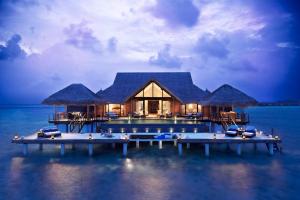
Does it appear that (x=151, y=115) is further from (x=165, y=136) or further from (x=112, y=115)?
(x=165, y=136)

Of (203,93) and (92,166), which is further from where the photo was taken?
(203,93)

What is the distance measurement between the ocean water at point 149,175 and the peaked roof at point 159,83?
696 centimetres

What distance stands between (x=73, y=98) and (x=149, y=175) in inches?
438

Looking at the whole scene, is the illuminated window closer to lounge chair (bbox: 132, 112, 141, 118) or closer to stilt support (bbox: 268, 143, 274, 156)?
lounge chair (bbox: 132, 112, 141, 118)

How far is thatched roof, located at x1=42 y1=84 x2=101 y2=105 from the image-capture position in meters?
21.1

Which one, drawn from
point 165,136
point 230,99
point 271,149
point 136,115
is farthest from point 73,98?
point 271,149

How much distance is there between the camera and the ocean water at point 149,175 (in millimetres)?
10594

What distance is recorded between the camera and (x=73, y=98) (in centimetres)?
2134

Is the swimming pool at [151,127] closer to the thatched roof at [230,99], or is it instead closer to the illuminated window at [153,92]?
the thatched roof at [230,99]

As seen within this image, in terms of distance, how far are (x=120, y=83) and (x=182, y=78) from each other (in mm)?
6586

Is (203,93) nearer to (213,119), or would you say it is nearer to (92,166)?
(213,119)

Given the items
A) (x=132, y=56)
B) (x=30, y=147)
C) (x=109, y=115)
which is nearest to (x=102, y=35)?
(x=132, y=56)

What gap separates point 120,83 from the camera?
2770cm

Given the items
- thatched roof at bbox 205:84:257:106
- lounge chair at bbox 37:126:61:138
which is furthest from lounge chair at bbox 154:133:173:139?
lounge chair at bbox 37:126:61:138
